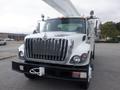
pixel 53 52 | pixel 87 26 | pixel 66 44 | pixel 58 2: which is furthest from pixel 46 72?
pixel 58 2

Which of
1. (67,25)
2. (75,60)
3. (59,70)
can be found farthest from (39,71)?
(67,25)

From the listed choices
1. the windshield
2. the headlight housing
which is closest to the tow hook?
the headlight housing

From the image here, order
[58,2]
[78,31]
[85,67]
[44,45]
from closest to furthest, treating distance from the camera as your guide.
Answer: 1. [85,67]
2. [44,45]
3. [78,31]
4. [58,2]

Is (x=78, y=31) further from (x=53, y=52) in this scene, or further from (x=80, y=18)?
(x=53, y=52)

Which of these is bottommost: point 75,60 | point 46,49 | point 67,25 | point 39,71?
point 39,71

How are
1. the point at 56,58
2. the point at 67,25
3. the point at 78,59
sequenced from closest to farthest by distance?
the point at 78,59, the point at 56,58, the point at 67,25

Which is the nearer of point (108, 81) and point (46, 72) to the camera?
point (46, 72)

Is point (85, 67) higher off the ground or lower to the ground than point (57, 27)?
lower

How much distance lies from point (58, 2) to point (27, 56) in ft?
30.1

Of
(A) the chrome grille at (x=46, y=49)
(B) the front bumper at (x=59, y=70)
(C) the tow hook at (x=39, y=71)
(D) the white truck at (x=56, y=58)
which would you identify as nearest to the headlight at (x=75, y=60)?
(D) the white truck at (x=56, y=58)

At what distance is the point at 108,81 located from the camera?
6516mm

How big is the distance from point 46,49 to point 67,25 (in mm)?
1639

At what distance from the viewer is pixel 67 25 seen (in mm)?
6473

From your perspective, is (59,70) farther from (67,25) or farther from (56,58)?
(67,25)
